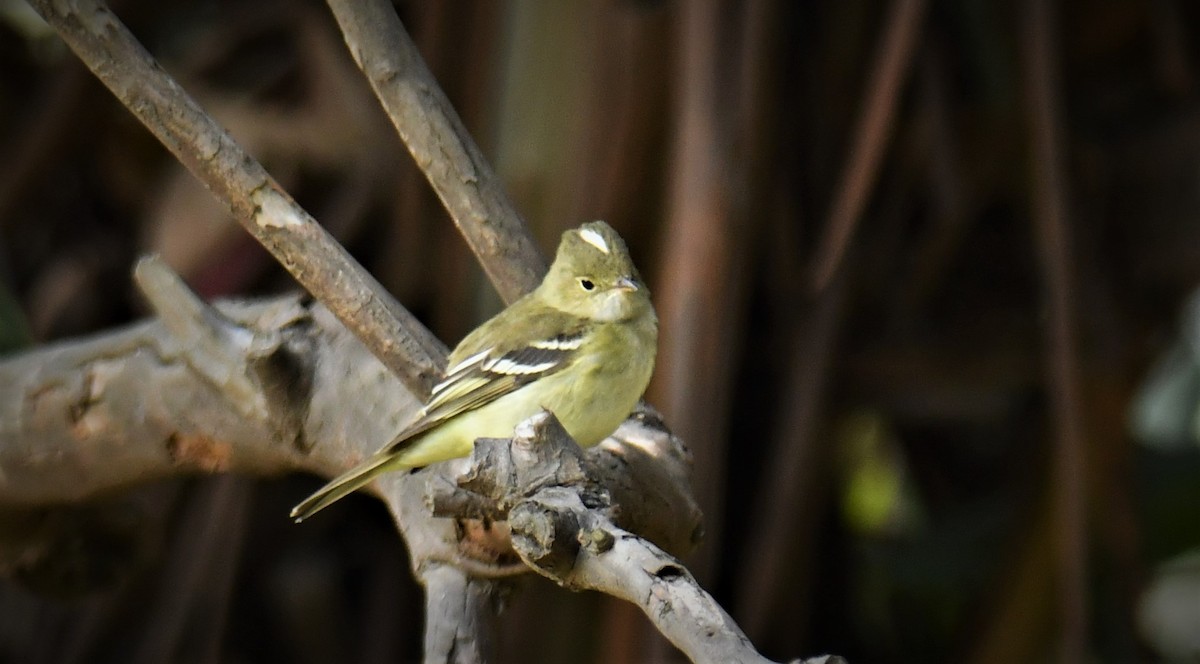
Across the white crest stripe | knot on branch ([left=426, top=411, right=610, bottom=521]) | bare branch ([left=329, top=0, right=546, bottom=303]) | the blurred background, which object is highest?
bare branch ([left=329, top=0, right=546, bottom=303])

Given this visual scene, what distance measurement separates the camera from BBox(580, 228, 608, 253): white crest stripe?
225 centimetres

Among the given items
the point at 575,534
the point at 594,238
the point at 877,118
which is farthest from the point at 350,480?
the point at 877,118

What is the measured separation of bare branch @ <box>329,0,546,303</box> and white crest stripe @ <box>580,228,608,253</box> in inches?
8.1

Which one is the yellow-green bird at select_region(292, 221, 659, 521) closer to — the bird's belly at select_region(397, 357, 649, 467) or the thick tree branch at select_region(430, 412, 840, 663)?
the bird's belly at select_region(397, 357, 649, 467)

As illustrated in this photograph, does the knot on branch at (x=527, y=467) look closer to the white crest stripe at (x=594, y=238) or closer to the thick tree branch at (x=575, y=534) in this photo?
the thick tree branch at (x=575, y=534)

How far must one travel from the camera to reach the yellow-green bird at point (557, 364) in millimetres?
1982

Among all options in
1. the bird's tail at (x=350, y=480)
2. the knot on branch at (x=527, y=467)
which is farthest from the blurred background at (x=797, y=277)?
the knot on branch at (x=527, y=467)

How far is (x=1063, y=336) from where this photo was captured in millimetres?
2592

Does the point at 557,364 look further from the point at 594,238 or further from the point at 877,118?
the point at 877,118

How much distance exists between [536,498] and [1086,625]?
1671mm

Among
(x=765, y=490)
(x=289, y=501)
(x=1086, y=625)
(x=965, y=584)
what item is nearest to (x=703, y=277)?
(x=765, y=490)

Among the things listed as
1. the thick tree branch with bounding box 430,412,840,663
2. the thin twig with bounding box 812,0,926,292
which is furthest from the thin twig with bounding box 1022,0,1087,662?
the thick tree branch with bounding box 430,412,840,663

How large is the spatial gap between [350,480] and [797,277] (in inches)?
52.9

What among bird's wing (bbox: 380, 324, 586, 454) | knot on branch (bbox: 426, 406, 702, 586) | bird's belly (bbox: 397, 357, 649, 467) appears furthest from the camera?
bird's belly (bbox: 397, 357, 649, 467)
